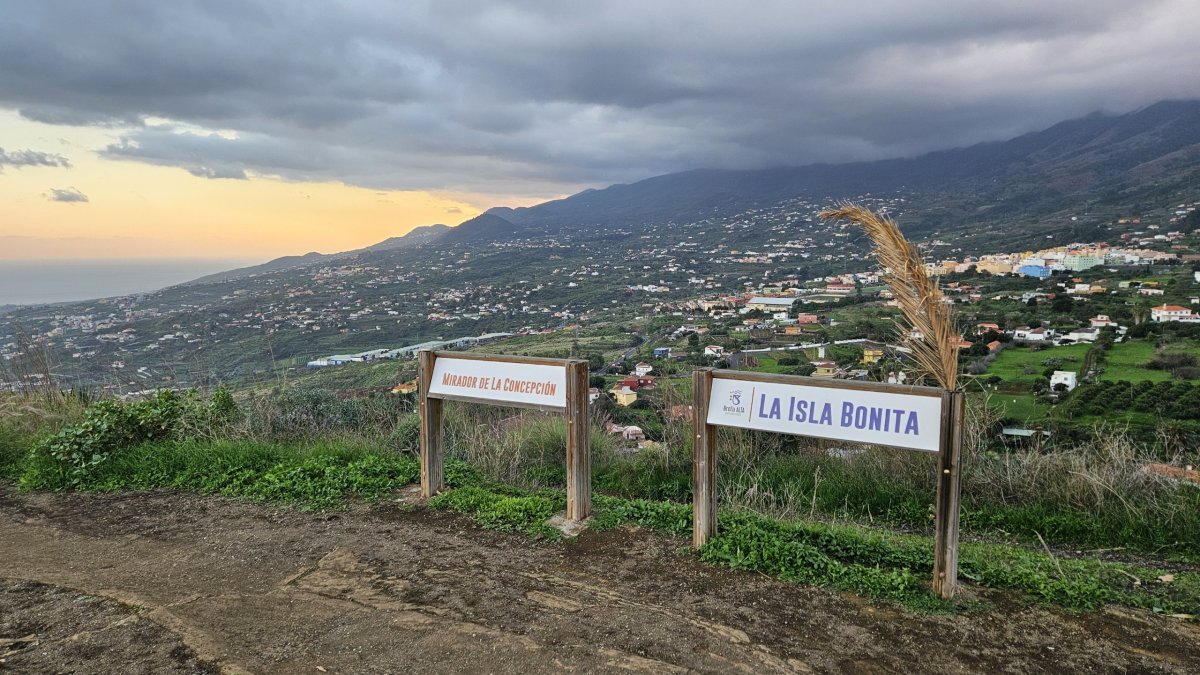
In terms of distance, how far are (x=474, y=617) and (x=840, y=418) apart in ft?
7.59

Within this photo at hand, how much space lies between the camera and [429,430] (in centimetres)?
552

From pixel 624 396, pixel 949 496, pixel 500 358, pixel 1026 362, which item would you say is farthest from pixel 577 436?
pixel 1026 362

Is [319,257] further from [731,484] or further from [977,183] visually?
[977,183]

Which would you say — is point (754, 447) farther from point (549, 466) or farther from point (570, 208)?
point (570, 208)

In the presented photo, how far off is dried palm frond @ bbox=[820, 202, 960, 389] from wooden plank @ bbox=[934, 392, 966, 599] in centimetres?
46

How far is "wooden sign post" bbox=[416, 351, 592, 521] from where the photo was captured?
15.7 feet

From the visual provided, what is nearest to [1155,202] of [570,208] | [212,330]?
[212,330]

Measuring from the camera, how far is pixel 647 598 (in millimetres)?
3684

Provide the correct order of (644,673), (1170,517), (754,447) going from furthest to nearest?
(754,447), (1170,517), (644,673)

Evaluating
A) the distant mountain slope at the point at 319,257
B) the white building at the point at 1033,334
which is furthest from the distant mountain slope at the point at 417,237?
the white building at the point at 1033,334

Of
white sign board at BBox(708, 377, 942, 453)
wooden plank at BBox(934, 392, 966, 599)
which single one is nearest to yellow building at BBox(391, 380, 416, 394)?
white sign board at BBox(708, 377, 942, 453)

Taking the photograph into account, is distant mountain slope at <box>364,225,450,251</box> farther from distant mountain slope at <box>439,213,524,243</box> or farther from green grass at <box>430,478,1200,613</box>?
green grass at <box>430,478,1200,613</box>

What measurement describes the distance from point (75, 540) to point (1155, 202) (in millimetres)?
60429

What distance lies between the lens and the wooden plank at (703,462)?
4.24 meters
